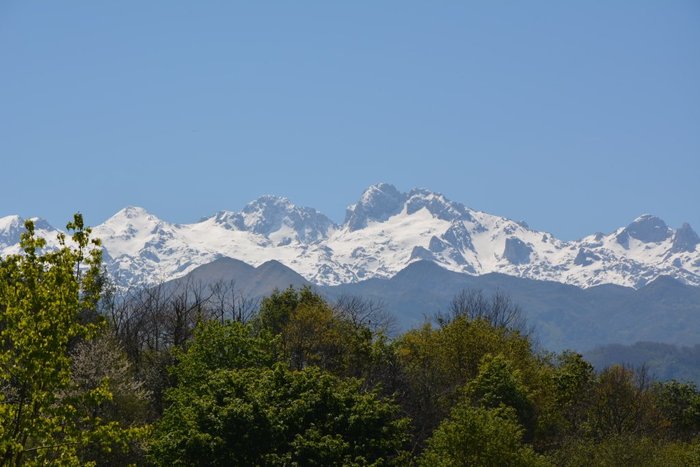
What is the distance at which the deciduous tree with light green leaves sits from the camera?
2620 centimetres

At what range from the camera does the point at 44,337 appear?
2658 cm

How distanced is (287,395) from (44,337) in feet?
77.9

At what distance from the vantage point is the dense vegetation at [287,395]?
27156mm

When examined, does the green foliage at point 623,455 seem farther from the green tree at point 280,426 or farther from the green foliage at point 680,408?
the green foliage at point 680,408

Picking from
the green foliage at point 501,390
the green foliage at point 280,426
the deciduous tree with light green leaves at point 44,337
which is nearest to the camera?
the deciduous tree with light green leaves at point 44,337

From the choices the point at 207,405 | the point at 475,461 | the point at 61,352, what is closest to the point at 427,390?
the point at 475,461

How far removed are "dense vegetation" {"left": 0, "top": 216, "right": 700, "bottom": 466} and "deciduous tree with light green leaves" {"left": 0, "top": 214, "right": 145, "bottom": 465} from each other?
6cm

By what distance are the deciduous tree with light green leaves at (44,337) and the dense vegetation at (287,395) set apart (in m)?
0.06

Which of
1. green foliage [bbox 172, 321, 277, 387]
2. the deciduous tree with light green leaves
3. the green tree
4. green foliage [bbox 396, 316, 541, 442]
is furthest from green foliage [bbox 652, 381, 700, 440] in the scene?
the deciduous tree with light green leaves

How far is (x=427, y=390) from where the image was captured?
7812 centimetres

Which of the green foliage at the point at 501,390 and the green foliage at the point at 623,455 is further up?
the green foliage at the point at 501,390

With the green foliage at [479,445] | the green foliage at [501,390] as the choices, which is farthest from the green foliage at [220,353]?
the green foliage at [501,390]

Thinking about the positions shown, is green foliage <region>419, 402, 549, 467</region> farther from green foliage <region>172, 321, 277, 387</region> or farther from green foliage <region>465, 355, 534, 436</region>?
green foliage <region>465, 355, 534, 436</region>

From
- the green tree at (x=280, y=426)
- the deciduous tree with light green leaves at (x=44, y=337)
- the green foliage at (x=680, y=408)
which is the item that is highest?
the deciduous tree with light green leaves at (x=44, y=337)
